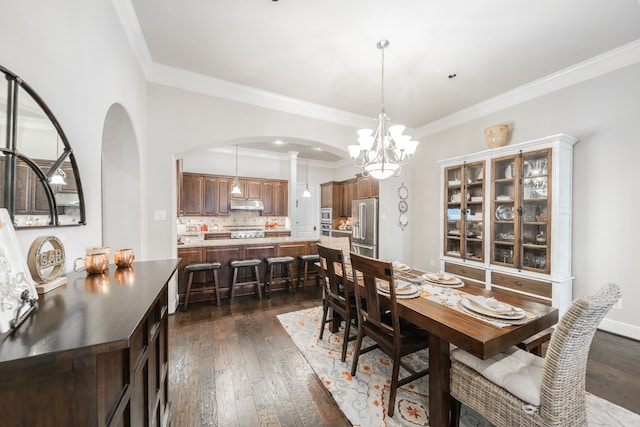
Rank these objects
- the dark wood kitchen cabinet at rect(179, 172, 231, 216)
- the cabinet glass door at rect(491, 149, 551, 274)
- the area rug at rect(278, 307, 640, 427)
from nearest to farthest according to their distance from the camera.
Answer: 1. the area rug at rect(278, 307, 640, 427)
2. the cabinet glass door at rect(491, 149, 551, 274)
3. the dark wood kitchen cabinet at rect(179, 172, 231, 216)

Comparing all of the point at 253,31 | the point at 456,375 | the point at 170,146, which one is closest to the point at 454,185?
the point at 456,375

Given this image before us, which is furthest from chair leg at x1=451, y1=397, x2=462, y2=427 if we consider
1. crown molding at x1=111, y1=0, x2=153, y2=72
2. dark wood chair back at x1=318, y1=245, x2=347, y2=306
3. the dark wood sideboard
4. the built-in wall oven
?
the built-in wall oven

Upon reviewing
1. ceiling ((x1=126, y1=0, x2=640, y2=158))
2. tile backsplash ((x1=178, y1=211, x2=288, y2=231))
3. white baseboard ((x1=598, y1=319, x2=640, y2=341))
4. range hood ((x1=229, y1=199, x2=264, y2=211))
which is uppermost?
ceiling ((x1=126, y1=0, x2=640, y2=158))

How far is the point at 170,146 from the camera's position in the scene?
10.2 feet

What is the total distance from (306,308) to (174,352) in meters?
1.61

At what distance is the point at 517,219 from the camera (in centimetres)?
318

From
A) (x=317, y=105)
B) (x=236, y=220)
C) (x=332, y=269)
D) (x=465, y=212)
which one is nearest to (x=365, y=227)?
(x=465, y=212)

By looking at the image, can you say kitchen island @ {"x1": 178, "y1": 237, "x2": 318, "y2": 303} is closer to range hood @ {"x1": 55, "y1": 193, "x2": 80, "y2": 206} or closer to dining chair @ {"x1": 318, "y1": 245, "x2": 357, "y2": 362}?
dining chair @ {"x1": 318, "y1": 245, "x2": 357, "y2": 362}

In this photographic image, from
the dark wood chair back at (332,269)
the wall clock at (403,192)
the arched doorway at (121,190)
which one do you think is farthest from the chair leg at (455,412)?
the wall clock at (403,192)

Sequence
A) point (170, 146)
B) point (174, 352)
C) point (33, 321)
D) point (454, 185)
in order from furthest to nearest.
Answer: point (454, 185) → point (170, 146) → point (174, 352) → point (33, 321)

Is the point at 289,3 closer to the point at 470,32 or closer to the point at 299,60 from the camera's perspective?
the point at 299,60

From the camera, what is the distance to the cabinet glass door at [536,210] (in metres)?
2.94

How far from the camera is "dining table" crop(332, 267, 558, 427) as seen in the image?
1275mm

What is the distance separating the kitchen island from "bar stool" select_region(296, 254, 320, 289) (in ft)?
0.37
